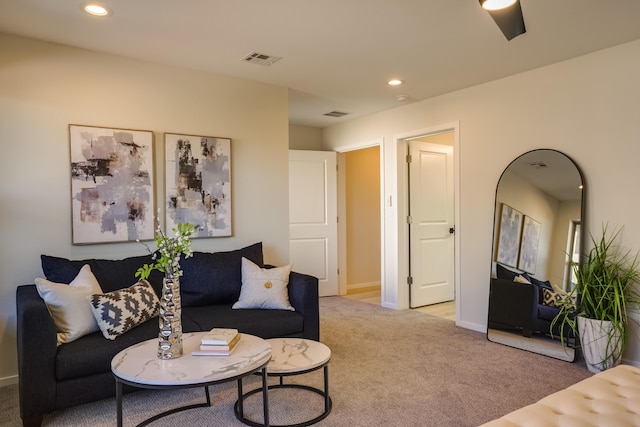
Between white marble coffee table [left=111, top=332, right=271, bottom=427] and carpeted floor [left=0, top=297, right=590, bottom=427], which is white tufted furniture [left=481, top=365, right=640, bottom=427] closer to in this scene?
carpeted floor [left=0, top=297, right=590, bottom=427]

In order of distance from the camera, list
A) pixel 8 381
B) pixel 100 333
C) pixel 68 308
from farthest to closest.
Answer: pixel 8 381
pixel 100 333
pixel 68 308

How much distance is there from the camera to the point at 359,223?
20.8 ft

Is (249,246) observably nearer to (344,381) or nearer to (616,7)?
(344,381)

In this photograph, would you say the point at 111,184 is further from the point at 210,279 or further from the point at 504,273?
the point at 504,273

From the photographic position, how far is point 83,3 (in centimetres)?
244

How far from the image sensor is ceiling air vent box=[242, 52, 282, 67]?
328 centimetres

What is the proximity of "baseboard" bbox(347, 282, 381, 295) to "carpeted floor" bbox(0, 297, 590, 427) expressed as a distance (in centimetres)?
226

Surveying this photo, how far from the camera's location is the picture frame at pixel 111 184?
10.2ft

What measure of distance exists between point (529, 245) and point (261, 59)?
2.74 metres

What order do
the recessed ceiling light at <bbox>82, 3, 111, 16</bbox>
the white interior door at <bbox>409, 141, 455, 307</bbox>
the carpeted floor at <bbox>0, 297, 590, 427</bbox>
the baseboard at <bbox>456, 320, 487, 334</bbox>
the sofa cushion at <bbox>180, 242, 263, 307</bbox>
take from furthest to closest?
the white interior door at <bbox>409, 141, 455, 307</bbox> → the baseboard at <bbox>456, 320, 487, 334</bbox> → the sofa cushion at <bbox>180, 242, 263, 307</bbox> → the recessed ceiling light at <bbox>82, 3, 111, 16</bbox> → the carpeted floor at <bbox>0, 297, 590, 427</bbox>

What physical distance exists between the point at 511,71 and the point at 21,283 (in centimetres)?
415

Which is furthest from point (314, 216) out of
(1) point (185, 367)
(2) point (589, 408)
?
(2) point (589, 408)

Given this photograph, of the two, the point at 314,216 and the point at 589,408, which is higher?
the point at 314,216

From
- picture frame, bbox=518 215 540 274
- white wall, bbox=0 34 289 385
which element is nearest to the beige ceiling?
white wall, bbox=0 34 289 385
